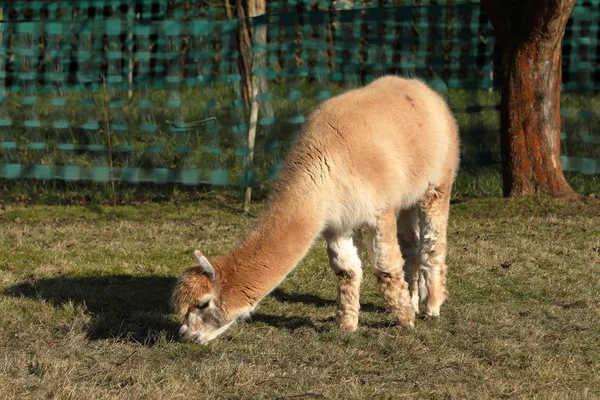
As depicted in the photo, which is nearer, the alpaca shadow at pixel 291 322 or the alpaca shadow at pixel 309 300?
the alpaca shadow at pixel 291 322

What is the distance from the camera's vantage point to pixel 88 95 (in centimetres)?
1226

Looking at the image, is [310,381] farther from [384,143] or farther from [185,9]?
[185,9]

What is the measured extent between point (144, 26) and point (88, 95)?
4.15 feet

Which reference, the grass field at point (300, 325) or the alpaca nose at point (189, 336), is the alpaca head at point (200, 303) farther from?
the grass field at point (300, 325)

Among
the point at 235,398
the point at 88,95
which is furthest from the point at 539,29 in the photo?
the point at 235,398

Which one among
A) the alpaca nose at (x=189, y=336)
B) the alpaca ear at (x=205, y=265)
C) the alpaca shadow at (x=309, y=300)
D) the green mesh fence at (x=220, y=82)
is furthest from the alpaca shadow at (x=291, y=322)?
the green mesh fence at (x=220, y=82)

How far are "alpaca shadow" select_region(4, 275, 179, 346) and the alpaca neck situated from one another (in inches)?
28.5

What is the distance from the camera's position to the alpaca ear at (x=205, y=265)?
5426mm

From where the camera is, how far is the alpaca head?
551cm

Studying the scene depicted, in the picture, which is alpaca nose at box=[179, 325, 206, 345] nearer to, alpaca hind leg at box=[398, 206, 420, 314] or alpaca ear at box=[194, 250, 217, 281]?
alpaca ear at box=[194, 250, 217, 281]

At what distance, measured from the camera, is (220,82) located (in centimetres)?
1185

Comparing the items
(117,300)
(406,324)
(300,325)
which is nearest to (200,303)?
(300,325)

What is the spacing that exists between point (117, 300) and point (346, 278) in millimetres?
1871

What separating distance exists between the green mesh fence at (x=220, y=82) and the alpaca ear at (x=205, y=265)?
17.7 ft
